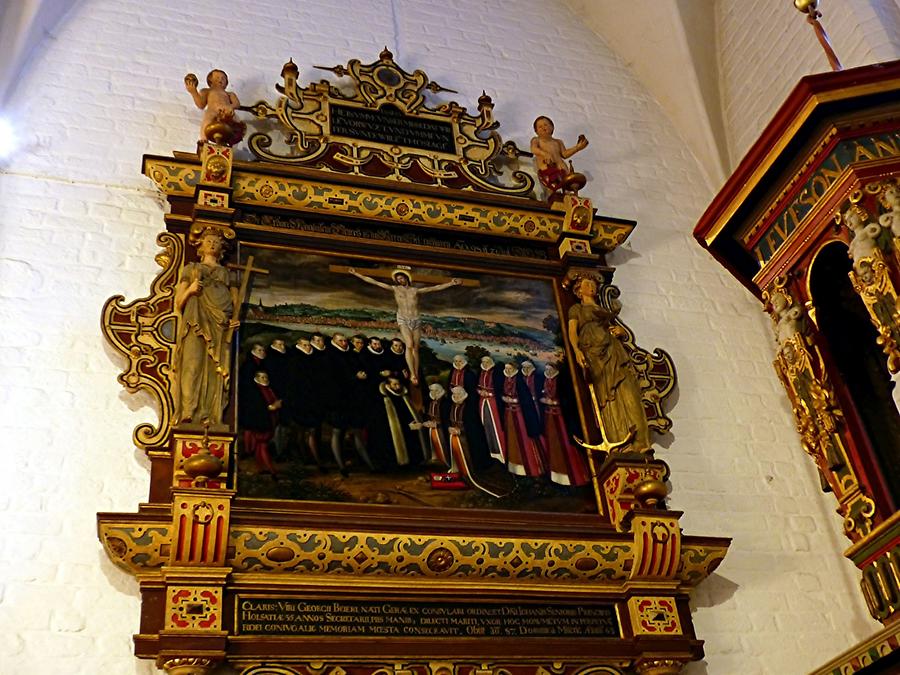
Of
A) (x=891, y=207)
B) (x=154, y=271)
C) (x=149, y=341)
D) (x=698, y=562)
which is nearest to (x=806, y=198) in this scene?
(x=891, y=207)

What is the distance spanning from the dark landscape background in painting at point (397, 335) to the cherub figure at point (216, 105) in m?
0.60

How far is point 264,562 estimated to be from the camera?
168 inches

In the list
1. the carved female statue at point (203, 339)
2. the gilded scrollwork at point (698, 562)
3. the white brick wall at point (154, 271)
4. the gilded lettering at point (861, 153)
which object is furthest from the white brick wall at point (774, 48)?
the carved female statue at point (203, 339)

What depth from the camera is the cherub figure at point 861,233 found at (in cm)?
388

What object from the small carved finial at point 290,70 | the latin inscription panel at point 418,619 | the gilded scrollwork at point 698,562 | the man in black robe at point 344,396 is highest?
the small carved finial at point 290,70

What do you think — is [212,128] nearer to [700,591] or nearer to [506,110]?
[506,110]

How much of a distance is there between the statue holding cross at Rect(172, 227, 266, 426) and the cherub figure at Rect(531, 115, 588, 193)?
180 cm

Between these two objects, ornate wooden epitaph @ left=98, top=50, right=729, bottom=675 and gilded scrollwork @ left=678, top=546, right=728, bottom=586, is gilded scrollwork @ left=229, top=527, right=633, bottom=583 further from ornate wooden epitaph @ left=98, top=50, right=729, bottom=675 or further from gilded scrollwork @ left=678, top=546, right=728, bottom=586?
gilded scrollwork @ left=678, top=546, right=728, bottom=586

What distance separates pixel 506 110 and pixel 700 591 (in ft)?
10.1

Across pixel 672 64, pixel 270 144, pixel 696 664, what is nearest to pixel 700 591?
pixel 696 664

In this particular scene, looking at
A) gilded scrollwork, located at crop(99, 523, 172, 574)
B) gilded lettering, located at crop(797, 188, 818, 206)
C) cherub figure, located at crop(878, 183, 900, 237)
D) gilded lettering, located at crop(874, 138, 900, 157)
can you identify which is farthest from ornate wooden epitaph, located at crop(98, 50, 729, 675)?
gilded lettering, located at crop(874, 138, 900, 157)

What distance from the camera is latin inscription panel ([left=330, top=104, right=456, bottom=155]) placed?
5.96 m

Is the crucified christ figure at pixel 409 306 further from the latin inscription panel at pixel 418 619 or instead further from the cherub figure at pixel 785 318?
the cherub figure at pixel 785 318

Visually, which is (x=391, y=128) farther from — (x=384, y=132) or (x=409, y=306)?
(x=409, y=306)
